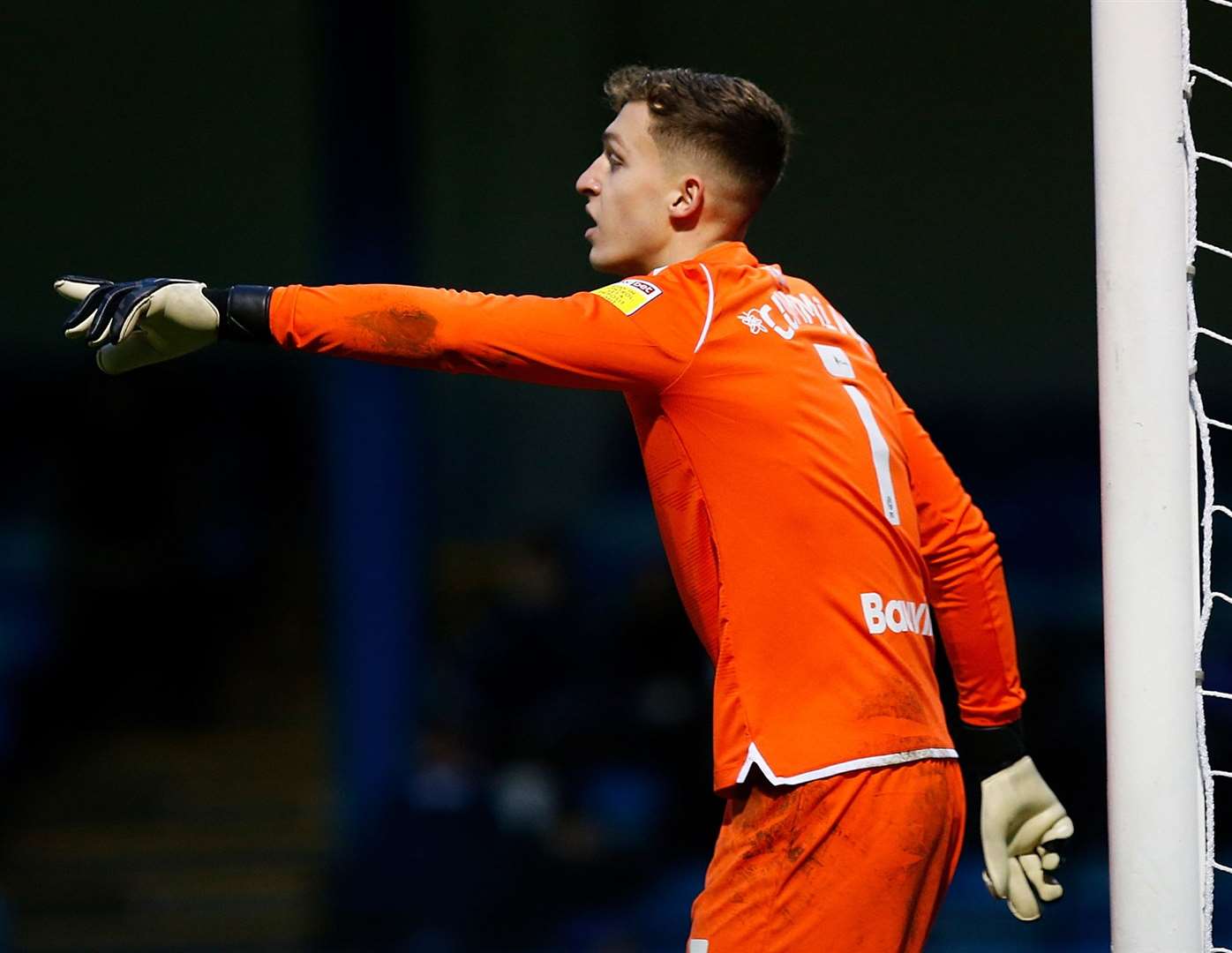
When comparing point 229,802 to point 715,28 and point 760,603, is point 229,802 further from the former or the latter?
point 760,603

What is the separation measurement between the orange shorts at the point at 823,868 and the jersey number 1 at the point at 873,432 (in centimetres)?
34

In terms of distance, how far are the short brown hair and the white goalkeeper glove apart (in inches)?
34.4

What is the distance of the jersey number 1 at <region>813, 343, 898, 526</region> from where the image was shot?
2.27 meters

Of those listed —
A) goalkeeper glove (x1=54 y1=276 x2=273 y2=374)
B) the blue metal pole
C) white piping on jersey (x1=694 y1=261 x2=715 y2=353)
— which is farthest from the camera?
the blue metal pole

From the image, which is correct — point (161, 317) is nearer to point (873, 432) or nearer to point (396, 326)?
point (396, 326)

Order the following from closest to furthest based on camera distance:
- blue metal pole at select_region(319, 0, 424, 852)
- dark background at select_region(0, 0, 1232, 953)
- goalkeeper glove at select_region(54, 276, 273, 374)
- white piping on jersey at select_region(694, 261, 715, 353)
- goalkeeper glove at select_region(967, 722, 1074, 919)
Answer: goalkeeper glove at select_region(54, 276, 273, 374) < white piping on jersey at select_region(694, 261, 715, 353) < goalkeeper glove at select_region(967, 722, 1074, 919) < blue metal pole at select_region(319, 0, 424, 852) < dark background at select_region(0, 0, 1232, 953)

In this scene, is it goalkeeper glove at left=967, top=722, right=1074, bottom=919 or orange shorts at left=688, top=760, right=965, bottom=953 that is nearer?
orange shorts at left=688, top=760, right=965, bottom=953

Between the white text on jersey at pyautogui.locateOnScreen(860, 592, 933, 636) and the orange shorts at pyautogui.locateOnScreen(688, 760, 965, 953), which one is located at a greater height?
the white text on jersey at pyautogui.locateOnScreen(860, 592, 933, 636)

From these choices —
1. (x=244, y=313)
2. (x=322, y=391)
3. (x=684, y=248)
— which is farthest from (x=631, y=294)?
(x=322, y=391)

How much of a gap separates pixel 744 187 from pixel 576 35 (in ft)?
20.2

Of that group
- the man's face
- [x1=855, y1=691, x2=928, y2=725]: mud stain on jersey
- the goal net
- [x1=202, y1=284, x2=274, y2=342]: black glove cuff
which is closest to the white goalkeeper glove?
the goal net

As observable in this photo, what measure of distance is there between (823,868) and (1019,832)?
43 centimetres

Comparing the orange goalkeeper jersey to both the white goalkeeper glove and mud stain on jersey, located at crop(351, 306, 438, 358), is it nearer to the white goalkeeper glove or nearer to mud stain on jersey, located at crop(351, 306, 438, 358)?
mud stain on jersey, located at crop(351, 306, 438, 358)

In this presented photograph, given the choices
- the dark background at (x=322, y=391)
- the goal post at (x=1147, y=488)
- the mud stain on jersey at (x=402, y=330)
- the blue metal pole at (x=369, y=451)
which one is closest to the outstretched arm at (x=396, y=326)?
the mud stain on jersey at (x=402, y=330)
